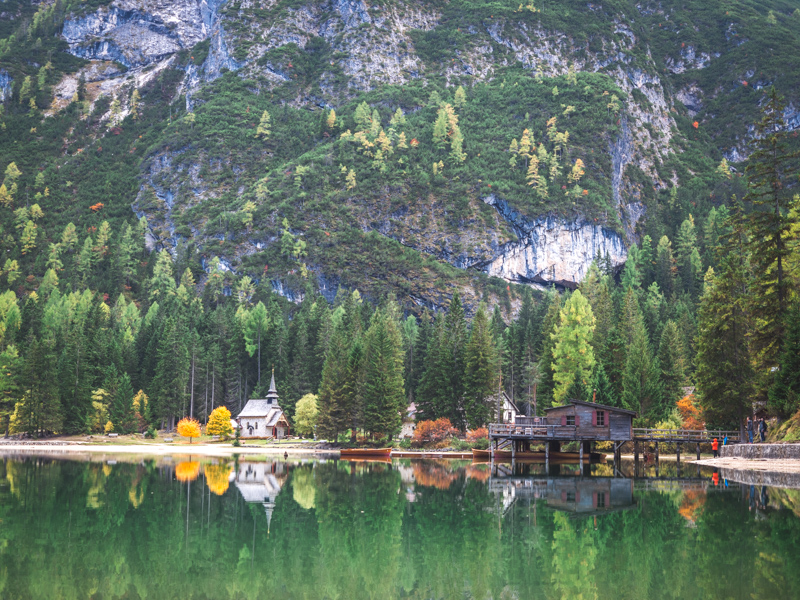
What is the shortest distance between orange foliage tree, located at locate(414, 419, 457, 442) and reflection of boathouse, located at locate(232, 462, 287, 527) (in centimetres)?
2189

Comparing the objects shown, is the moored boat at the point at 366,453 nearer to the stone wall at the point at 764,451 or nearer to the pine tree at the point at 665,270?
the stone wall at the point at 764,451

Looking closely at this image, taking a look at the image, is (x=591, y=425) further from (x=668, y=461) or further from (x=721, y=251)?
(x=721, y=251)

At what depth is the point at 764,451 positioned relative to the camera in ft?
157

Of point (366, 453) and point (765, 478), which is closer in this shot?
point (765, 478)

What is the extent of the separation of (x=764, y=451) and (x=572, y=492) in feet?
48.5

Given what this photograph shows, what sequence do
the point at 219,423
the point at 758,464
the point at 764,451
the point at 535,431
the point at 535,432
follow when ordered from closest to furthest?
1. the point at 758,464
2. the point at 764,451
3. the point at 535,432
4. the point at 535,431
5. the point at 219,423

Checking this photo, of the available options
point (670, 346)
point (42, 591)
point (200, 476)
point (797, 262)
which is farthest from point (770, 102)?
point (42, 591)

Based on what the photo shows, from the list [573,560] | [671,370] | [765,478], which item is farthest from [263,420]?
[573,560]

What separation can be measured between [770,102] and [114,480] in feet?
171

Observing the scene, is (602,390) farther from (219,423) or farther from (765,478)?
(219,423)

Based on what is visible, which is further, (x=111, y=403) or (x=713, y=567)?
(x=111, y=403)

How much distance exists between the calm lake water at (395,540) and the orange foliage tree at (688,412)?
28533 millimetres

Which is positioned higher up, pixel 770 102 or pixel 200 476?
pixel 770 102

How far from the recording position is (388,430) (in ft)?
275
